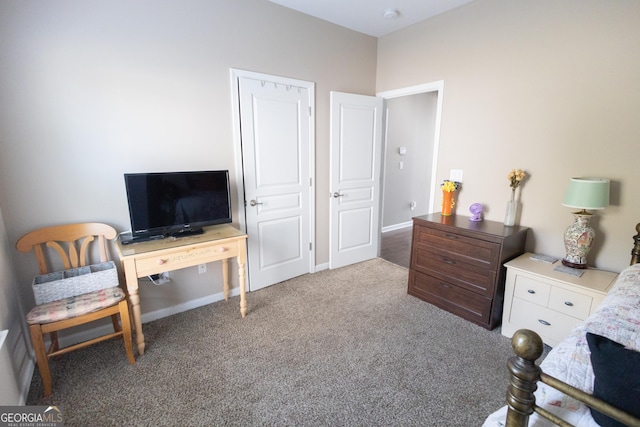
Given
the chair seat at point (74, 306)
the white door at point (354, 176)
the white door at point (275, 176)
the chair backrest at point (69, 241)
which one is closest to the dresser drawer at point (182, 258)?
the chair seat at point (74, 306)

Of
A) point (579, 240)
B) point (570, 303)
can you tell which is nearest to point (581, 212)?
point (579, 240)

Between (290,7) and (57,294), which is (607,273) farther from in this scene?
(57,294)

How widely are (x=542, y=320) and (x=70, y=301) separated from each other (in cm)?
324

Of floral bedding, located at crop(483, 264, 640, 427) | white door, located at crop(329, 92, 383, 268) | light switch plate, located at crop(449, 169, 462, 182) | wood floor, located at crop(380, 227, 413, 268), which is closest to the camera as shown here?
floral bedding, located at crop(483, 264, 640, 427)

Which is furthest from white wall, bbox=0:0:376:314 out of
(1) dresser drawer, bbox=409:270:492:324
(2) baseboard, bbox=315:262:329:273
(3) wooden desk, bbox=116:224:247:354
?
(1) dresser drawer, bbox=409:270:492:324

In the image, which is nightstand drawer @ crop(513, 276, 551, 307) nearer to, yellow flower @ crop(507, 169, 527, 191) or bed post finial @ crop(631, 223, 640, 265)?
bed post finial @ crop(631, 223, 640, 265)

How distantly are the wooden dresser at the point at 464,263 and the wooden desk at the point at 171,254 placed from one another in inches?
65.9

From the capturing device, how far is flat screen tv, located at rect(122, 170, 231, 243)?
2174 mm

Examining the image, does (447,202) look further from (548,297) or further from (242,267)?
(242,267)

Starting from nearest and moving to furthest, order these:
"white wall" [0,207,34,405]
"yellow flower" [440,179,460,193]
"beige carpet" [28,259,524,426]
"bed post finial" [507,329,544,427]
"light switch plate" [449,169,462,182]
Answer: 1. "bed post finial" [507,329,544,427]
2. "white wall" [0,207,34,405]
3. "beige carpet" [28,259,524,426]
4. "yellow flower" [440,179,460,193]
5. "light switch plate" [449,169,462,182]

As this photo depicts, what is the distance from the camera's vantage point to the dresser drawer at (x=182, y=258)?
2037mm

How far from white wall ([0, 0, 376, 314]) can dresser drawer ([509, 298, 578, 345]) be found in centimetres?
248

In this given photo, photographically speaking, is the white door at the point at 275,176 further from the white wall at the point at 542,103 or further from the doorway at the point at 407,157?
the doorway at the point at 407,157

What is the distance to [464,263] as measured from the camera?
250 cm
